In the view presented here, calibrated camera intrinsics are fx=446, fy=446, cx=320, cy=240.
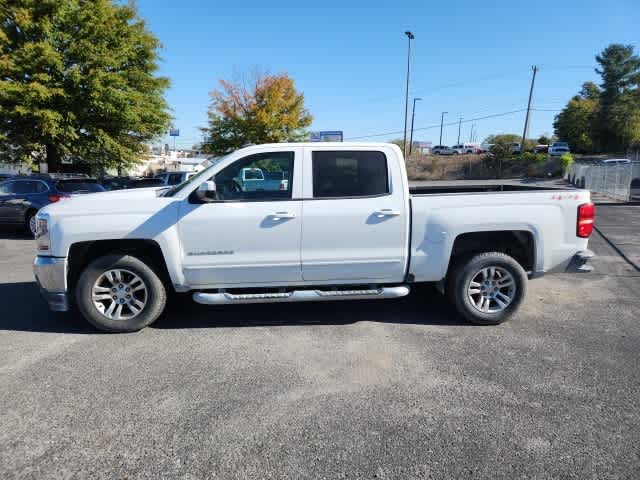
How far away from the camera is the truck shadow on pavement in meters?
4.93

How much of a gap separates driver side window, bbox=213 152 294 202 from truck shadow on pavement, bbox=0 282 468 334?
1.42m

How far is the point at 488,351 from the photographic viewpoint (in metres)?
4.20

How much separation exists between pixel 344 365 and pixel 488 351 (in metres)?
1.40

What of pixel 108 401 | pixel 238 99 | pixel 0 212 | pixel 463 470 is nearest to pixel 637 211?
pixel 463 470

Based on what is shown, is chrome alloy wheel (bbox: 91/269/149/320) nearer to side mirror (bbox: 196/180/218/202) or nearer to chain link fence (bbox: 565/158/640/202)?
side mirror (bbox: 196/180/218/202)

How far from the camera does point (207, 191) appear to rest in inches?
173

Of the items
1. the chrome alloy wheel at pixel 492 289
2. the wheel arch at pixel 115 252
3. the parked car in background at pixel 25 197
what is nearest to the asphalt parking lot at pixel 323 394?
the chrome alloy wheel at pixel 492 289

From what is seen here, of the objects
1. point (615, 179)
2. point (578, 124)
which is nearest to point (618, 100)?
point (578, 124)

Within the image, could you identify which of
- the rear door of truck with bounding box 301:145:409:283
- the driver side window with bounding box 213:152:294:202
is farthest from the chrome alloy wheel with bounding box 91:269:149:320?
the rear door of truck with bounding box 301:145:409:283

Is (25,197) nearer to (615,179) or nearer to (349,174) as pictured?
(349,174)

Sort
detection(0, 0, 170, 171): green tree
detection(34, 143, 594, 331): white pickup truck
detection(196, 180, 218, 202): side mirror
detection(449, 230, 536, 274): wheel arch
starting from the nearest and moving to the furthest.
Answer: detection(196, 180, 218, 202): side mirror → detection(34, 143, 594, 331): white pickup truck → detection(449, 230, 536, 274): wheel arch → detection(0, 0, 170, 171): green tree

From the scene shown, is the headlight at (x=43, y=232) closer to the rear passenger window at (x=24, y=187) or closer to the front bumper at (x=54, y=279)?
the front bumper at (x=54, y=279)

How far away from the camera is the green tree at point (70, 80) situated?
17750mm

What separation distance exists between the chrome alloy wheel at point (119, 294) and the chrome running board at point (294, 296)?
0.59m
